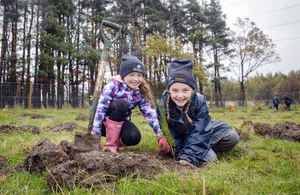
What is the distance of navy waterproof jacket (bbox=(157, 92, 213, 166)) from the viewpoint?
2293 mm

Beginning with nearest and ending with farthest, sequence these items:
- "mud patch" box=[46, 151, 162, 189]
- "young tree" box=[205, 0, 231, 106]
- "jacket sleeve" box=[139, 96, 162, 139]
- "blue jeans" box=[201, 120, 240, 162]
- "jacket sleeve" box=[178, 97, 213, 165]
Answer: "mud patch" box=[46, 151, 162, 189] < "jacket sleeve" box=[178, 97, 213, 165] < "blue jeans" box=[201, 120, 240, 162] < "jacket sleeve" box=[139, 96, 162, 139] < "young tree" box=[205, 0, 231, 106]

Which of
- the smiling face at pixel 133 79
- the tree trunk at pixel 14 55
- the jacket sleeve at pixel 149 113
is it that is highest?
the tree trunk at pixel 14 55

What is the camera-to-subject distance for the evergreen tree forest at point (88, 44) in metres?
15.9

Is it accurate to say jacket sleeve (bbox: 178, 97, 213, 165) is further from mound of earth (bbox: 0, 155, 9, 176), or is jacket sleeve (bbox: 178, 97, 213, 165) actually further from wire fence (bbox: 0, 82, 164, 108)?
wire fence (bbox: 0, 82, 164, 108)

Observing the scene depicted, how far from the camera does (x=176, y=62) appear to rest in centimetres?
251

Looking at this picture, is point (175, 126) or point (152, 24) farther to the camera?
point (152, 24)

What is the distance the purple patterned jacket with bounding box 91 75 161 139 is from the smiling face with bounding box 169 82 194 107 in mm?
616

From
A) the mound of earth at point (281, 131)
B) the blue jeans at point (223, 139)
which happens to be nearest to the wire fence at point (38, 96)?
the mound of earth at point (281, 131)

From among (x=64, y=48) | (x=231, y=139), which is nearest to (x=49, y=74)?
(x=64, y=48)

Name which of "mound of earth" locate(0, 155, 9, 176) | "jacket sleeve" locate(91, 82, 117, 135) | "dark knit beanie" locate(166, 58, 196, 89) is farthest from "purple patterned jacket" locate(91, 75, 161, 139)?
"mound of earth" locate(0, 155, 9, 176)

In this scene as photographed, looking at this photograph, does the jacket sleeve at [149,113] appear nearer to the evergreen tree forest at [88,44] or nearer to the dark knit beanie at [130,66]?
the dark knit beanie at [130,66]

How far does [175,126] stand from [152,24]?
2029 centimetres

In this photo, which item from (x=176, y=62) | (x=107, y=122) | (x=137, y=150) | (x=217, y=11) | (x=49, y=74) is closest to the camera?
(x=176, y=62)

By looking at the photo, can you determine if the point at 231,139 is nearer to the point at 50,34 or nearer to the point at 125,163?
the point at 125,163
